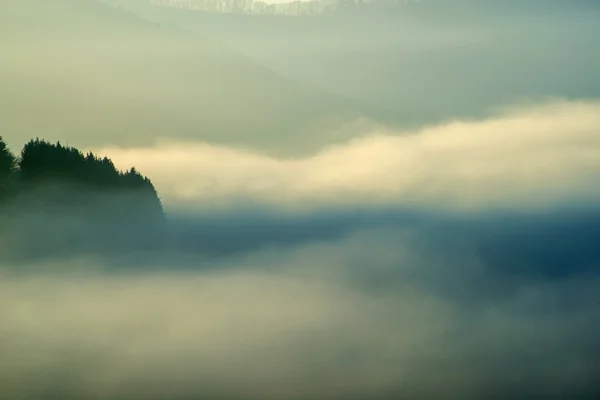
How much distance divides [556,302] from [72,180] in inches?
5107

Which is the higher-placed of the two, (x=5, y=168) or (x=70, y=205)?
(x=5, y=168)

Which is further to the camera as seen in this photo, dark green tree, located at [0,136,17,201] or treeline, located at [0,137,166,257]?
treeline, located at [0,137,166,257]

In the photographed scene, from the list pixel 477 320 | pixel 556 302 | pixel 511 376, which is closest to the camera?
pixel 511 376

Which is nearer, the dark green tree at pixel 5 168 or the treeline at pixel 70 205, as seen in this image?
the dark green tree at pixel 5 168

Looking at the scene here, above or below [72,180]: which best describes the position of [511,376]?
below

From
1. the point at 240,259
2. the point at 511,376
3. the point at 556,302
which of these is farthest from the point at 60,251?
the point at 556,302

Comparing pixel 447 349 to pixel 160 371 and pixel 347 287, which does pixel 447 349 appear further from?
pixel 160 371

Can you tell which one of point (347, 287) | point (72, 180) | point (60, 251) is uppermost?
point (347, 287)

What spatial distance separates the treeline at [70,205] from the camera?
8225cm

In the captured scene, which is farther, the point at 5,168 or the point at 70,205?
the point at 70,205

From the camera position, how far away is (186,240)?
373 feet

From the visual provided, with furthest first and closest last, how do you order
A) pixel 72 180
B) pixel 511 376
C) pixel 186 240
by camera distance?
pixel 511 376 → pixel 186 240 → pixel 72 180

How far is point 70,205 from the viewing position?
8662cm

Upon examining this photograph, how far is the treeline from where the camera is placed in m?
82.2
